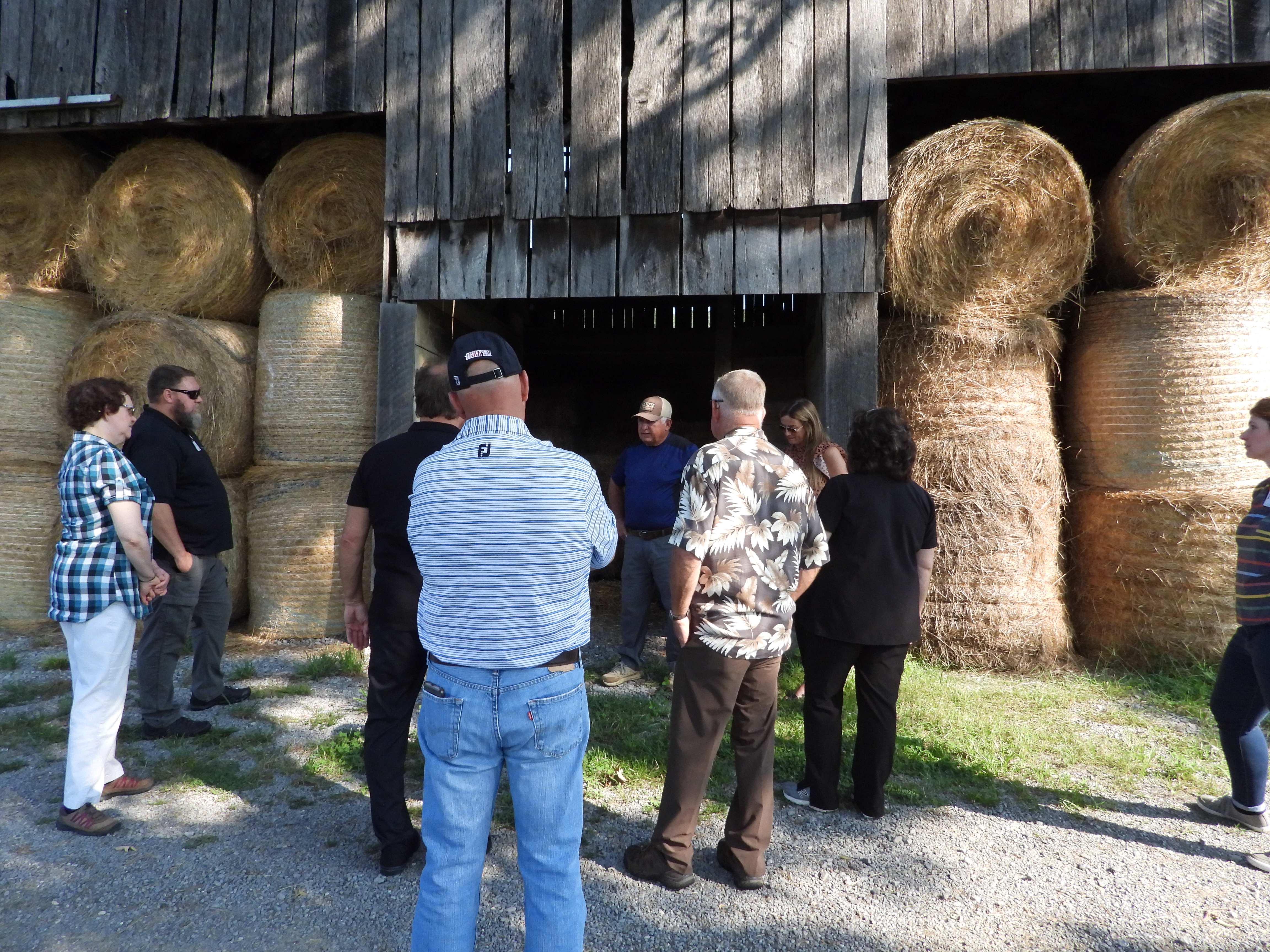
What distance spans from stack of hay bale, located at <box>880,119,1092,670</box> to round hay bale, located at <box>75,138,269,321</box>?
4.55 m

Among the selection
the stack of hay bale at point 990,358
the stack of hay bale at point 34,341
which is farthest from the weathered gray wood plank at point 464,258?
the stack of hay bale at point 34,341

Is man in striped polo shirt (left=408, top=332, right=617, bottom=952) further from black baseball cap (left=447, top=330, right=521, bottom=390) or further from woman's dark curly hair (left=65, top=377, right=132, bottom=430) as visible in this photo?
woman's dark curly hair (left=65, top=377, right=132, bottom=430)

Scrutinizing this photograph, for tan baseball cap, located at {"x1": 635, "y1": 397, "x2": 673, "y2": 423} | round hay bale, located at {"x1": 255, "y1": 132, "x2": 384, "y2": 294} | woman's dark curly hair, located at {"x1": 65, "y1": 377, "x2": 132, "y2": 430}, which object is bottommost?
woman's dark curly hair, located at {"x1": 65, "y1": 377, "x2": 132, "y2": 430}

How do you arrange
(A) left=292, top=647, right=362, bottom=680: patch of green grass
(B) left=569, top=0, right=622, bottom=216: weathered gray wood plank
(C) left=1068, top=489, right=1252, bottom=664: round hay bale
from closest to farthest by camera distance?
(C) left=1068, top=489, right=1252, bottom=664: round hay bale, (A) left=292, top=647, right=362, bottom=680: patch of green grass, (B) left=569, top=0, right=622, bottom=216: weathered gray wood plank

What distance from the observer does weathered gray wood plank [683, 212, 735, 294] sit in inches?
199

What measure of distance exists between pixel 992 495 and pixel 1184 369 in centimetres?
129

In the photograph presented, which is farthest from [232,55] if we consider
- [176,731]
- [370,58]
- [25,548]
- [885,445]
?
[885,445]

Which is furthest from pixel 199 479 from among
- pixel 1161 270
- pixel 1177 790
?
pixel 1161 270

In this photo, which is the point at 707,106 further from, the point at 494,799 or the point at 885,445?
the point at 494,799

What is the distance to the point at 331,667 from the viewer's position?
489cm

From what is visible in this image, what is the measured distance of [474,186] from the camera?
5246mm

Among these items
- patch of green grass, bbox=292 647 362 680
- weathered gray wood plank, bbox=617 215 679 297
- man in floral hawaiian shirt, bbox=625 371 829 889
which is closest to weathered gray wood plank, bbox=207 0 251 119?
weathered gray wood plank, bbox=617 215 679 297

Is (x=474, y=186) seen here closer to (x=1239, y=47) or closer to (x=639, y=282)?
(x=639, y=282)

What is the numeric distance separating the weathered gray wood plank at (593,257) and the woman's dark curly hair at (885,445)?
2.50 meters
